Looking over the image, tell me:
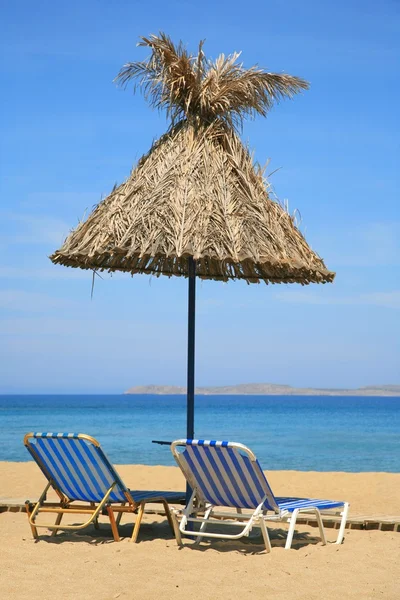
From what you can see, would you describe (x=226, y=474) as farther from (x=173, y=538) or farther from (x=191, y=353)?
(x=191, y=353)

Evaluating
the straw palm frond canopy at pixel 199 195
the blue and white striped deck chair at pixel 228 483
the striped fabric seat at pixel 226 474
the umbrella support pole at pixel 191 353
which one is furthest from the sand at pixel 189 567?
the straw palm frond canopy at pixel 199 195

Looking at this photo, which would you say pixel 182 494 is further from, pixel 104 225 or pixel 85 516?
pixel 104 225

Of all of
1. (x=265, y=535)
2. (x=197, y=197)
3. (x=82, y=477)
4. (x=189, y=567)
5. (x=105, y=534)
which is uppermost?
(x=197, y=197)

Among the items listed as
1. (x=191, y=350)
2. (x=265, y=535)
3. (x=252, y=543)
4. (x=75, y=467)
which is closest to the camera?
(x=265, y=535)

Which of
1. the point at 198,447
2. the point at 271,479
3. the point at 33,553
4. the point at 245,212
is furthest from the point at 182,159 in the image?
the point at 271,479

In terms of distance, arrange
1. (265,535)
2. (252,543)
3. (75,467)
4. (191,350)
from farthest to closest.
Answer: (191,350) → (252,543) → (75,467) → (265,535)

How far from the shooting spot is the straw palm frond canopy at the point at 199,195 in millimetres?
5602

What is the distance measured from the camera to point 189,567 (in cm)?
A: 475

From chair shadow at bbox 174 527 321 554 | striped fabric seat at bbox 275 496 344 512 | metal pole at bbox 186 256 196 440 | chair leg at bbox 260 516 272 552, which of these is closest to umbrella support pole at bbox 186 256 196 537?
metal pole at bbox 186 256 196 440

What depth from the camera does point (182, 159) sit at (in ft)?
19.7

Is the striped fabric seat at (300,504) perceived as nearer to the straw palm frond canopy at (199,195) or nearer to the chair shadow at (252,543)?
the chair shadow at (252,543)

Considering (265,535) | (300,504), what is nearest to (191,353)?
(300,504)

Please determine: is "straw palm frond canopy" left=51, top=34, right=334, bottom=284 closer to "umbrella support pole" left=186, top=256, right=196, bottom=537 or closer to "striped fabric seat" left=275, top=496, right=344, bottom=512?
"umbrella support pole" left=186, top=256, right=196, bottom=537

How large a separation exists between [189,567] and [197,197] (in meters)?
2.46
